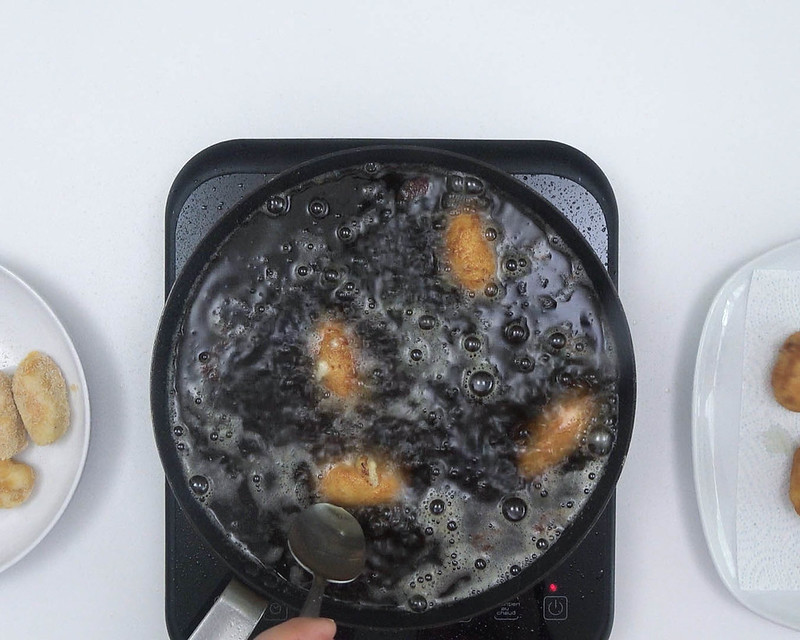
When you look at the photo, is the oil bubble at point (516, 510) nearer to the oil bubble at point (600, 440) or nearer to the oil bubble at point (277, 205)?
the oil bubble at point (600, 440)

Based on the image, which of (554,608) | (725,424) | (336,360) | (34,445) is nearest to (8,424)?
(34,445)

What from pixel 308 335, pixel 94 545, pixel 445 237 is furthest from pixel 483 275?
pixel 94 545

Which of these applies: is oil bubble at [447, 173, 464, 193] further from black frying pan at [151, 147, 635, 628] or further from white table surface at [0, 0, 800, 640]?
white table surface at [0, 0, 800, 640]

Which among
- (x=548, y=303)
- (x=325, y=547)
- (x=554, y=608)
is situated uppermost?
(x=548, y=303)

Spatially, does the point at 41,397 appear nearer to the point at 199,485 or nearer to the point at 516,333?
the point at 199,485

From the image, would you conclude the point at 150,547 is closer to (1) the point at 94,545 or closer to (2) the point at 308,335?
(1) the point at 94,545
